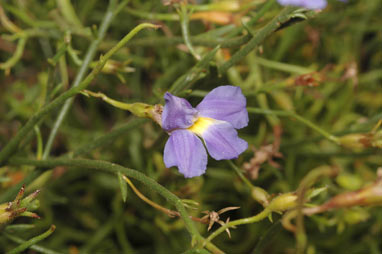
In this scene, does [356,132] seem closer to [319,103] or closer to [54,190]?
[319,103]

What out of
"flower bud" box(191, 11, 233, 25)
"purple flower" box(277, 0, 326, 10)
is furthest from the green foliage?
"purple flower" box(277, 0, 326, 10)

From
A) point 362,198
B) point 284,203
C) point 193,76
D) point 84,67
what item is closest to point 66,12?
point 84,67

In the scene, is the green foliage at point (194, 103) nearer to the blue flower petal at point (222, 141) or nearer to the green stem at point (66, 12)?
the green stem at point (66, 12)

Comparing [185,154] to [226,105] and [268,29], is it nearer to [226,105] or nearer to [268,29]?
[226,105]

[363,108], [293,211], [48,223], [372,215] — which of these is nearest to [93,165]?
[293,211]

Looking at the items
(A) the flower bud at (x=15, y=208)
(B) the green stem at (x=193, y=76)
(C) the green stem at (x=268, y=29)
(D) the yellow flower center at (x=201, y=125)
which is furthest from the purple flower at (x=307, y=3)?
(A) the flower bud at (x=15, y=208)

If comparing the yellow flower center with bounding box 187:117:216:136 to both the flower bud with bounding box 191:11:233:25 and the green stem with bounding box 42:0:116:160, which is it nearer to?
the green stem with bounding box 42:0:116:160

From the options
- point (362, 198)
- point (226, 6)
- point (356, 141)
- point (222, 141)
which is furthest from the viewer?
point (226, 6)
